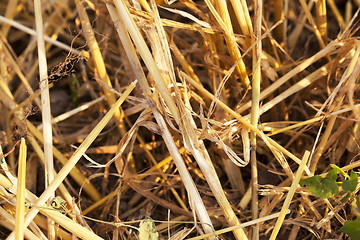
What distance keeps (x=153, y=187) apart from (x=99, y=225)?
146 millimetres

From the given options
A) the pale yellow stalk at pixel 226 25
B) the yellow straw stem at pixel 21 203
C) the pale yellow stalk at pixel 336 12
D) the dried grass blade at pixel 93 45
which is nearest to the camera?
the yellow straw stem at pixel 21 203

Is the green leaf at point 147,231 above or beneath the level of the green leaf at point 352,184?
above

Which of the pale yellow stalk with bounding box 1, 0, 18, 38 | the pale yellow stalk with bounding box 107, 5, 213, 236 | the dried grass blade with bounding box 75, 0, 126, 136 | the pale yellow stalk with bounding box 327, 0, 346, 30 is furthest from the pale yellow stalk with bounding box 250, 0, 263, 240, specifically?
the pale yellow stalk with bounding box 1, 0, 18, 38

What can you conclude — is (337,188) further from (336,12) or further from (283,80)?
(336,12)

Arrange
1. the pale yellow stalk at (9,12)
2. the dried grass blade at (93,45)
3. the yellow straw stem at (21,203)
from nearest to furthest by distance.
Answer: the yellow straw stem at (21,203) < the dried grass blade at (93,45) < the pale yellow stalk at (9,12)

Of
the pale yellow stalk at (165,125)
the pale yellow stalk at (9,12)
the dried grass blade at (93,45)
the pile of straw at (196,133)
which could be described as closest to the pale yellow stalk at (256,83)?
the pile of straw at (196,133)

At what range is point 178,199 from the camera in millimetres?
819

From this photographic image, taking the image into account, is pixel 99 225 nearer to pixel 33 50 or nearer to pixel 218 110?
pixel 218 110

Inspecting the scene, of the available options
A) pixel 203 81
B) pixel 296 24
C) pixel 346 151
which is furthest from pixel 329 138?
pixel 296 24

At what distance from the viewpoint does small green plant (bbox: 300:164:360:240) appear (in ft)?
1.93

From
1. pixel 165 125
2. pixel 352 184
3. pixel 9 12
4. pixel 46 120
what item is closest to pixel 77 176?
pixel 46 120

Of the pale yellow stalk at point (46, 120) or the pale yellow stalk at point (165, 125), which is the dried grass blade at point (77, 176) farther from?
the pale yellow stalk at point (165, 125)

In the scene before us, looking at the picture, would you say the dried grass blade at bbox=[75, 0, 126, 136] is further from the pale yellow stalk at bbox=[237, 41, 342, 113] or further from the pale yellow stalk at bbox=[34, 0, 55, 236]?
the pale yellow stalk at bbox=[237, 41, 342, 113]

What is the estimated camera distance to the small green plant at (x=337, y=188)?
1.93 ft
